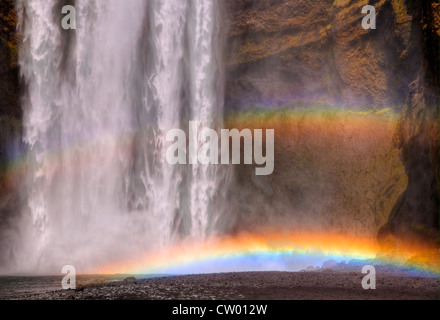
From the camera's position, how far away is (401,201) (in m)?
17.8

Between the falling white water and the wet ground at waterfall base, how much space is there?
10.4 metres

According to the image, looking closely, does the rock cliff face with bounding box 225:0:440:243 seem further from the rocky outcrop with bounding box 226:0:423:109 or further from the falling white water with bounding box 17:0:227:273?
the falling white water with bounding box 17:0:227:273

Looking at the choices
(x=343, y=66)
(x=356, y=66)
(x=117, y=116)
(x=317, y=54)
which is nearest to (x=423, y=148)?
(x=356, y=66)

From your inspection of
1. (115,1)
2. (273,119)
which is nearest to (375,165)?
(273,119)

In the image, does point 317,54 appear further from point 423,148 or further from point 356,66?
A: point 423,148

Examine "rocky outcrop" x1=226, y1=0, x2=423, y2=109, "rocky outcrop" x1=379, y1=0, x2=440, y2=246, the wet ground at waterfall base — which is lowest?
the wet ground at waterfall base

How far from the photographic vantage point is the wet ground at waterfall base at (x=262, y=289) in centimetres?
1077

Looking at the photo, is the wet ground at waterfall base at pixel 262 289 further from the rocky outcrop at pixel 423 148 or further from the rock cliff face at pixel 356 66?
the rock cliff face at pixel 356 66

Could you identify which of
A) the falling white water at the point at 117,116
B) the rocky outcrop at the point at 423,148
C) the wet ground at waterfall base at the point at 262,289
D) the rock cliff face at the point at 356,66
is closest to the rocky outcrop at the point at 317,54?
the rock cliff face at the point at 356,66

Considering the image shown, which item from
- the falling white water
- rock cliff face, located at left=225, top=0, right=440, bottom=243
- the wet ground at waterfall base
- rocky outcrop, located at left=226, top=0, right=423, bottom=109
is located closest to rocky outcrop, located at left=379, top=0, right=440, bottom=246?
rock cliff face, located at left=225, top=0, right=440, bottom=243

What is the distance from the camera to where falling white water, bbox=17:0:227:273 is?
78.7 feet

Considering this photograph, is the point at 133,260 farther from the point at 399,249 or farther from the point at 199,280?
the point at 399,249

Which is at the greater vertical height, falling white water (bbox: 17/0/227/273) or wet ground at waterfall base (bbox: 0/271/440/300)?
falling white water (bbox: 17/0/227/273)

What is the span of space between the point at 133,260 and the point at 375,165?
11181 millimetres
